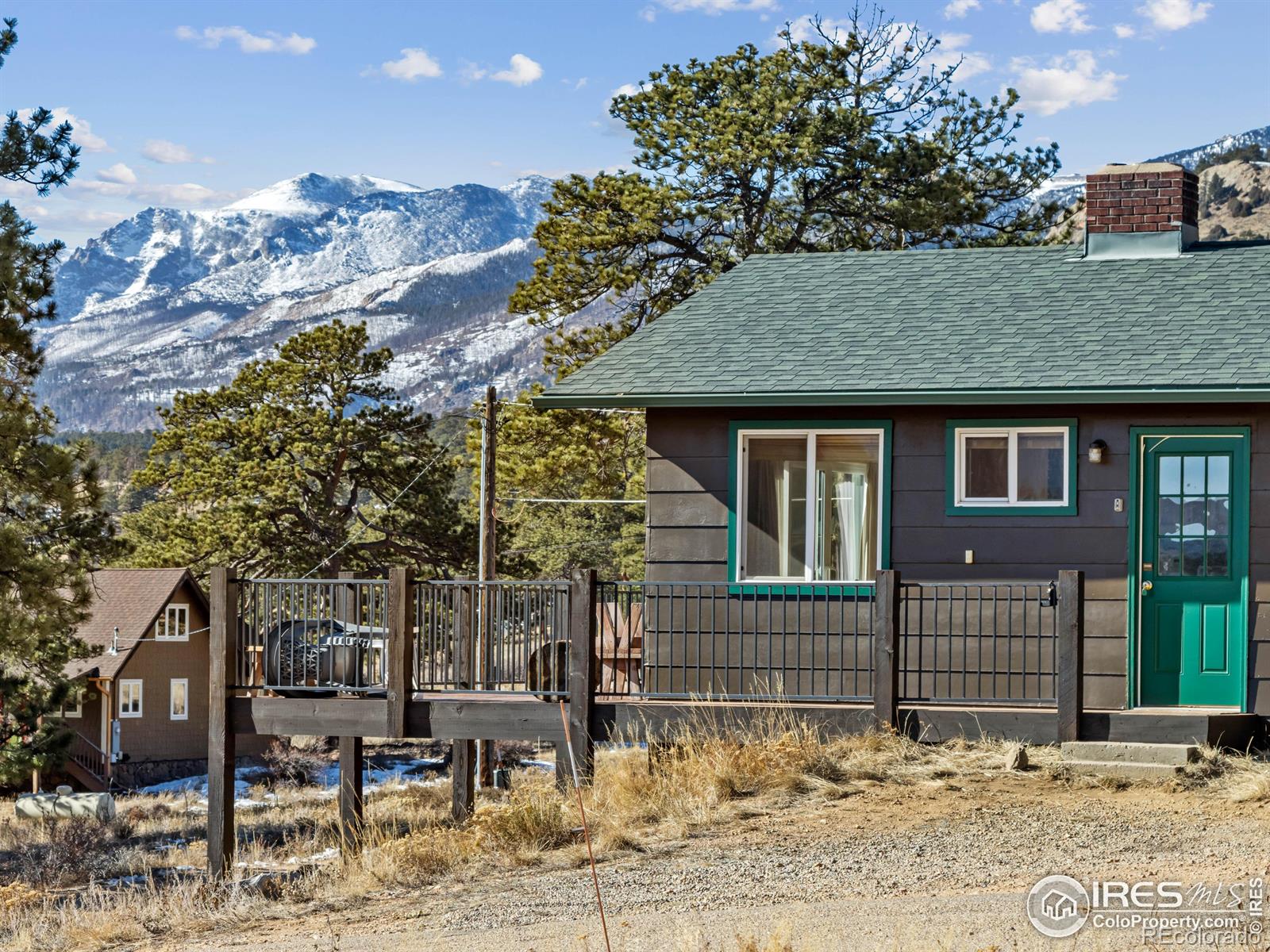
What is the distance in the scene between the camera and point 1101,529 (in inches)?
479

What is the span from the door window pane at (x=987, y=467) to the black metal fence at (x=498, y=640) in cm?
360

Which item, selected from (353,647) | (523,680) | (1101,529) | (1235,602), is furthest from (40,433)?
(1235,602)

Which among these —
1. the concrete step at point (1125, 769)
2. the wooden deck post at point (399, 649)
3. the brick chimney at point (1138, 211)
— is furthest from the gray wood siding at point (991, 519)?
the brick chimney at point (1138, 211)

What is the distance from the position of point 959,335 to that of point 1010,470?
59.3 inches

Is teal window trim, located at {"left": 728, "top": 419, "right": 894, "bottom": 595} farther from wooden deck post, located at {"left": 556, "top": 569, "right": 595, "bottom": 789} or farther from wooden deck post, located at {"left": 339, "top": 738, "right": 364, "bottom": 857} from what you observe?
wooden deck post, located at {"left": 339, "top": 738, "right": 364, "bottom": 857}

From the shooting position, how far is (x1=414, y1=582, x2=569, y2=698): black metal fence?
39.0 ft

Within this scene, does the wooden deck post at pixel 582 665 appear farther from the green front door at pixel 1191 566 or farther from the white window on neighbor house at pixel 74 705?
the white window on neighbor house at pixel 74 705

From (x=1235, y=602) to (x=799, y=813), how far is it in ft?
14.1

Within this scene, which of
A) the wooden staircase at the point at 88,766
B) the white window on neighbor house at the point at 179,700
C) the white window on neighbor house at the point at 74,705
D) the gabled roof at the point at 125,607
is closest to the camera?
the white window on neighbor house at the point at 74,705

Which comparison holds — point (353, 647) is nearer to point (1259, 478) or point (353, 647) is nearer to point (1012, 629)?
point (1012, 629)

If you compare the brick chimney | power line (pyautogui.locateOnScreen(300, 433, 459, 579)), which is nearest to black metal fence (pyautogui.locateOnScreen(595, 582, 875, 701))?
the brick chimney

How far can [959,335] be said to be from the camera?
1323 centimetres

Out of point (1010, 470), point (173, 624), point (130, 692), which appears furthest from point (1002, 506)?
point (173, 624)

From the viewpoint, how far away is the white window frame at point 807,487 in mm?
12602
